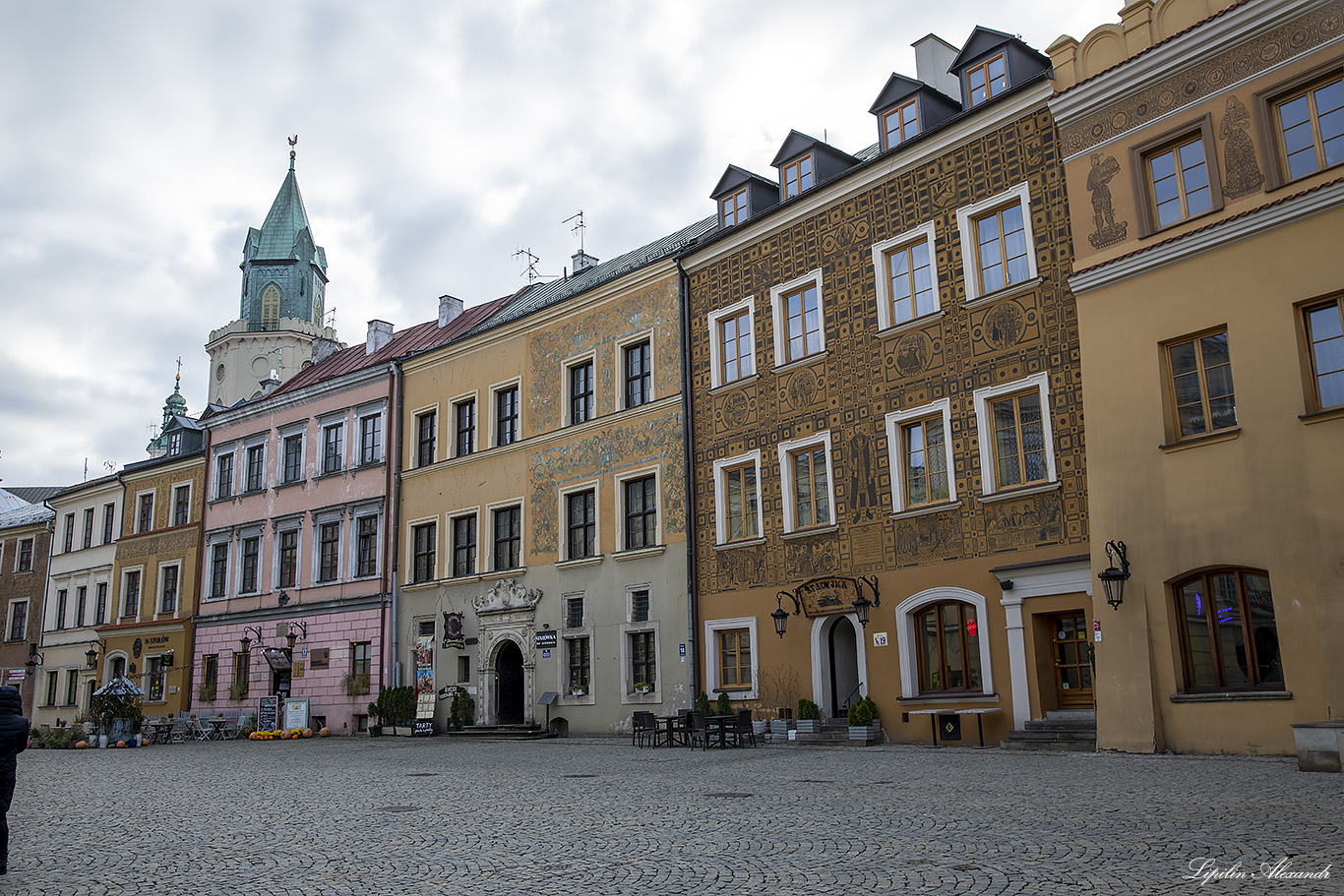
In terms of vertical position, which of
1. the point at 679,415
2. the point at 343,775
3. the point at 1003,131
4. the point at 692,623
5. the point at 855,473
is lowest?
the point at 343,775

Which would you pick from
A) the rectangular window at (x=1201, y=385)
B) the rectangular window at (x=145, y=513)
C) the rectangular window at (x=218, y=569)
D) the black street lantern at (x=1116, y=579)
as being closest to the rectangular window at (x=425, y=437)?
the rectangular window at (x=218, y=569)

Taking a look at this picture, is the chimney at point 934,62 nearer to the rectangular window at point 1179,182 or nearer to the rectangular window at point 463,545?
the rectangular window at point 1179,182

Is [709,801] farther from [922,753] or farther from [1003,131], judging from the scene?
[1003,131]

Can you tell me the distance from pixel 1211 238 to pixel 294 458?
96.8ft

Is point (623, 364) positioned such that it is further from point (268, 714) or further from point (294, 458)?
point (268, 714)

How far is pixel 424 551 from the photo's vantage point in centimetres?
3150

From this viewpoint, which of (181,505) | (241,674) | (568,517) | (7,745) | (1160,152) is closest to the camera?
(7,745)

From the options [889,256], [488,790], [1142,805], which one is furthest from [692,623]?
[1142,805]

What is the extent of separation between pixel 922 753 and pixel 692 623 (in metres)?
7.94

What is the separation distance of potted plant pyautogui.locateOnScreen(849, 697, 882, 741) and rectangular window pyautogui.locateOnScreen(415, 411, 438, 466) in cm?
1649

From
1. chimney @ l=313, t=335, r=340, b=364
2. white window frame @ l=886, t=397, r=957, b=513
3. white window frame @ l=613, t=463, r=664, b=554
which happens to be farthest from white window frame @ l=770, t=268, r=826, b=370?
chimney @ l=313, t=335, r=340, b=364

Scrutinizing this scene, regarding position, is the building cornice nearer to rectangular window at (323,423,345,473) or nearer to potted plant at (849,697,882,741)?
potted plant at (849,697,882,741)

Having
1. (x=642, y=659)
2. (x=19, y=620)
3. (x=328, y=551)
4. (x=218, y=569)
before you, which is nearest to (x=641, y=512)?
(x=642, y=659)

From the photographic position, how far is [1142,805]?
977cm
